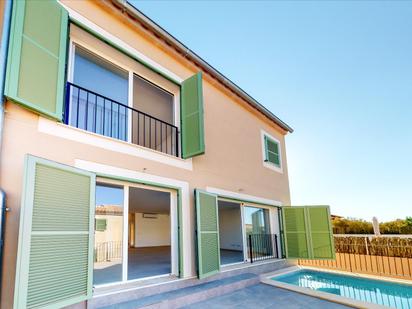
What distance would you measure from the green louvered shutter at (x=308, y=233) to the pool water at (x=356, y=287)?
80cm

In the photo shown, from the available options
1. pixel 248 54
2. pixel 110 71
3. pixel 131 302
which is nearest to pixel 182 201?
pixel 131 302

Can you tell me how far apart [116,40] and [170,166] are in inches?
141

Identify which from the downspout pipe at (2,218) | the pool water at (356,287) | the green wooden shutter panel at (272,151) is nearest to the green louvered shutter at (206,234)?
the pool water at (356,287)

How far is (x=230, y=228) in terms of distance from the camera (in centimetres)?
1602

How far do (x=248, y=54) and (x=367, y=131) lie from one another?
932 centimetres

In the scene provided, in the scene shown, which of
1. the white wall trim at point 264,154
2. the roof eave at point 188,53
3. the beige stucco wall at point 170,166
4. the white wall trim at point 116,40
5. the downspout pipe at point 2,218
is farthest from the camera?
the white wall trim at point 264,154

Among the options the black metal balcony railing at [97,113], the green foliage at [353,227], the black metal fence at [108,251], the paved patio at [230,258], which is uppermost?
the black metal balcony railing at [97,113]

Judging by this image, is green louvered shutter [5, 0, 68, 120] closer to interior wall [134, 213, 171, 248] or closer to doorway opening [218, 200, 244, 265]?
doorway opening [218, 200, 244, 265]

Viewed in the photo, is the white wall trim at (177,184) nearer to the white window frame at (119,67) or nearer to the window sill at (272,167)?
the white window frame at (119,67)

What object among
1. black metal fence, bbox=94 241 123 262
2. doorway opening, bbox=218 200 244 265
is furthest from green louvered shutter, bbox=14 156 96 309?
doorway opening, bbox=218 200 244 265

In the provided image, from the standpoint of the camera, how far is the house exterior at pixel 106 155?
12.9ft

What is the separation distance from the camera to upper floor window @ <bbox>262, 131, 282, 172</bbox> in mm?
12141

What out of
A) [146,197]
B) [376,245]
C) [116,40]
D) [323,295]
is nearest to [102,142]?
[116,40]

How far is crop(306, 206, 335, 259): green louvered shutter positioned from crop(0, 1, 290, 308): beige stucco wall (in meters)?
1.83
